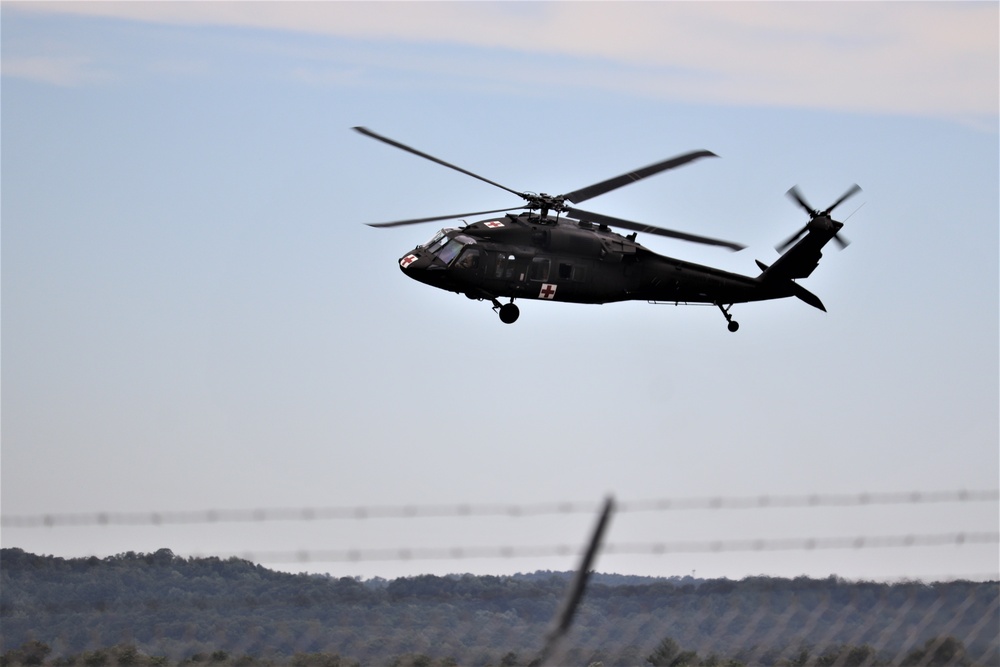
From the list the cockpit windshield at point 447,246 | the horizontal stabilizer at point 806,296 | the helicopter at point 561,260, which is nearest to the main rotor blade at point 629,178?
the helicopter at point 561,260

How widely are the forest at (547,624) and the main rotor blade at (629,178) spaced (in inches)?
1025

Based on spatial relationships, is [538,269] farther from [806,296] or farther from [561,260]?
[806,296]

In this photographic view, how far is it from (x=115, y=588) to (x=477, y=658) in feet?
17.8

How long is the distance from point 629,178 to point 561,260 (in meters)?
3.49

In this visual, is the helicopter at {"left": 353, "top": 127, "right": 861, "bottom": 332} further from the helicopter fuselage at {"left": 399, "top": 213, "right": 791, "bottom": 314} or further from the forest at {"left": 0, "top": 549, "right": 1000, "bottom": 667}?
the forest at {"left": 0, "top": 549, "right": 1000, "bottom": 667}

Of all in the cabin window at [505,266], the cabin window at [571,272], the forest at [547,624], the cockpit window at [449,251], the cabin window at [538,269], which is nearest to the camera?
the forest at [547,624]

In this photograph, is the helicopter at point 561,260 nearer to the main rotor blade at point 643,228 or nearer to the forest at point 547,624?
the main rotor blade at point 643,228

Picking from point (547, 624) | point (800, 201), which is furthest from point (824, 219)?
point (547, 624)

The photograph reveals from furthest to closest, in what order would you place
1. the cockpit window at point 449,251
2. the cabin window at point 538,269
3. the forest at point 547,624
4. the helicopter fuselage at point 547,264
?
the cabin window at point 538,269 → the helicopter fuselage at point 547,264 → the cockpit window at point 449,251 → the forest at point 547,624

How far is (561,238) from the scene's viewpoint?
3831 centimetres

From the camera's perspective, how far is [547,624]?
11.8 meters

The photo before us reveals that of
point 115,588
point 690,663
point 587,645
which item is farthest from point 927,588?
point 115,588

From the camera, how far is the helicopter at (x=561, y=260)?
122 ft

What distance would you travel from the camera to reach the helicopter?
37.2 meters
